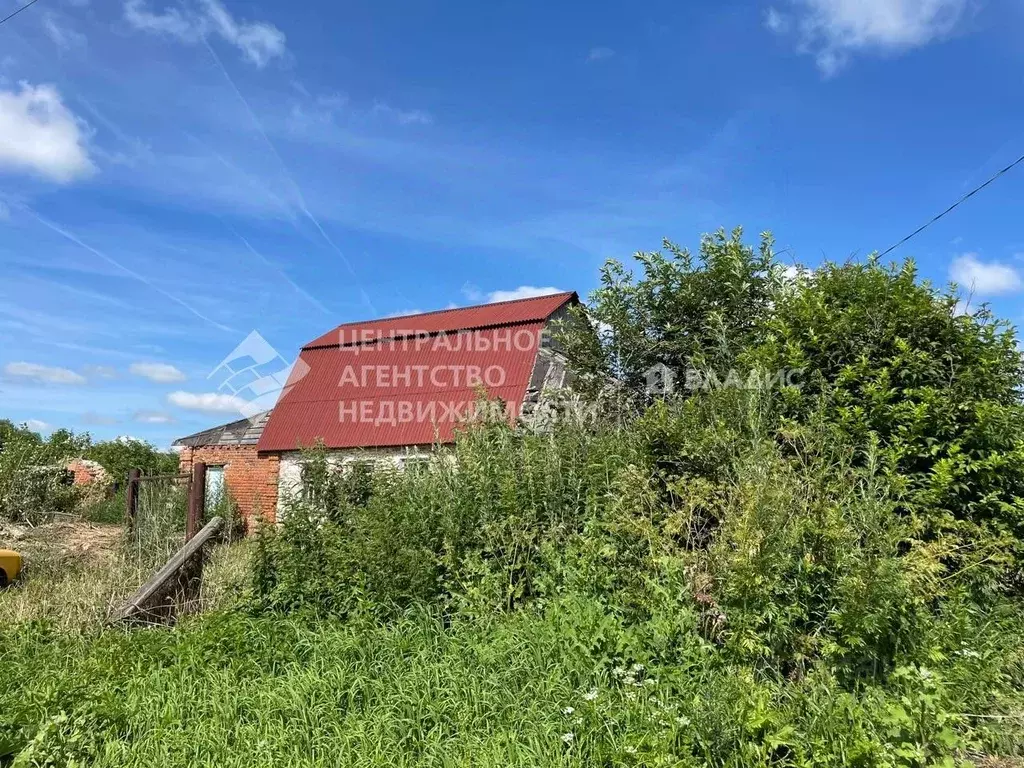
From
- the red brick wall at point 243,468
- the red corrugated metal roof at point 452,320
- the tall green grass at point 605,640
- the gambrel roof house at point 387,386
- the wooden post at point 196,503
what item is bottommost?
the tall green grass at point 605,640

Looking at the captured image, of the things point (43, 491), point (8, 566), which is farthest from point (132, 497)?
point (43, 491)

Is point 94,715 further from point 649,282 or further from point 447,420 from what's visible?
point 447,420

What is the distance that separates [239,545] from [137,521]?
132 cm

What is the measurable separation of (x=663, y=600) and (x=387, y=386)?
40.1ft

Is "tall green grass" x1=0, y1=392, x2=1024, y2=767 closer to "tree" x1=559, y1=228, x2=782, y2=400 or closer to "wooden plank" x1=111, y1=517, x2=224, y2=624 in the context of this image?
"wooden plank" x1=111, y1=517, x2=224, y2=624

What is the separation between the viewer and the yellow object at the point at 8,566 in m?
7.37

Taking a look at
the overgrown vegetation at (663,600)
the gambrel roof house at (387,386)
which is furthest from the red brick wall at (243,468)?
the overgrown vegetation at (663,600)

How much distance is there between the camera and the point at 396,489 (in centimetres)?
576

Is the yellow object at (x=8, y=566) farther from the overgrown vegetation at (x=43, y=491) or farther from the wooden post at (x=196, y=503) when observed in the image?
the overgrown vegetation at (x=43, y=491)

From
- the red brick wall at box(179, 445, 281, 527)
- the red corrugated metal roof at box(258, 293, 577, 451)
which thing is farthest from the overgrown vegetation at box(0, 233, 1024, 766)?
the red brick wall at box(179, 445, 281, 527)

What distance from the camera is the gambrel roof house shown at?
13.5 metres

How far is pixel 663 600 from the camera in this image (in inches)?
145

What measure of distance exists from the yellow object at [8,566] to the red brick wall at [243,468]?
6.83 meters

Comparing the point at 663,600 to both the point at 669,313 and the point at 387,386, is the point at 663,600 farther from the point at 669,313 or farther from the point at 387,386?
the point at 387,386
